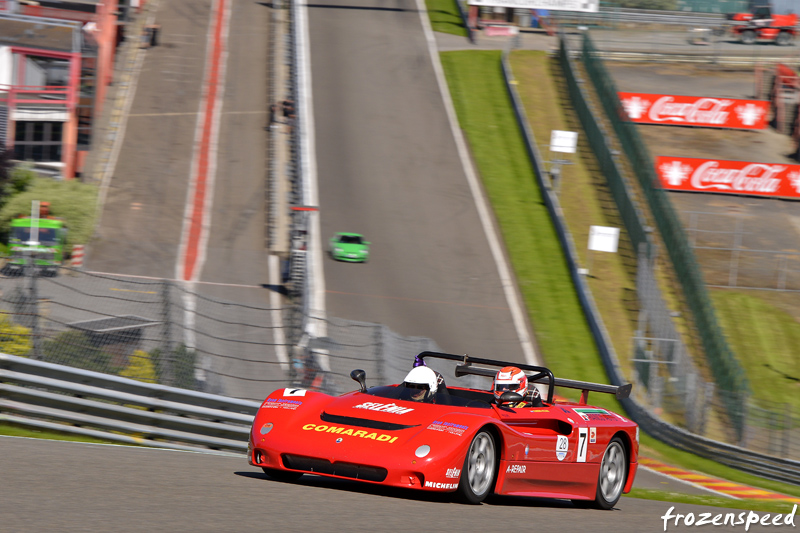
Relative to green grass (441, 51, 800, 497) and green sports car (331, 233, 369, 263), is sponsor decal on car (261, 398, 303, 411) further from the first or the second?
green sports car (331, 233, 369, 263)

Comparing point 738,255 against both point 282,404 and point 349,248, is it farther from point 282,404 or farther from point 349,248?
point 282,404

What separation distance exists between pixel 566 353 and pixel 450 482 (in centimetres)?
1931

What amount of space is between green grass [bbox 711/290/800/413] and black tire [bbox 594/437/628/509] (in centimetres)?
1665

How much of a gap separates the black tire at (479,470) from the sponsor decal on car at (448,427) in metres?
0.14

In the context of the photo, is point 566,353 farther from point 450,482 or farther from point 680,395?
point 450,482

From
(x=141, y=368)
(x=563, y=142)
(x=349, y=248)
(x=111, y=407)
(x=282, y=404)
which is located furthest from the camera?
(x=563, y=142)

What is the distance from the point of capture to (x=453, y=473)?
8.20 meters

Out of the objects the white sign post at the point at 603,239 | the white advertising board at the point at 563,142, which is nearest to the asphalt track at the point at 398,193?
the white sign post at the point at 603,239

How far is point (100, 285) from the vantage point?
1142cm

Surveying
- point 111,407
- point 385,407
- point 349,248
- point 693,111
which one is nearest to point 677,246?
point 349,248

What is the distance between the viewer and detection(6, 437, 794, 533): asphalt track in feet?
19.8

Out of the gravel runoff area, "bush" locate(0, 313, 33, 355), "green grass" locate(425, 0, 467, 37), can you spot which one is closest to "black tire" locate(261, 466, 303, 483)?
"bush" locate(0, 313, 33, 355)

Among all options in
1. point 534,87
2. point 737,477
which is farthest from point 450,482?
point 534,87

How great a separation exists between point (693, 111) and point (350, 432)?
134 feet
